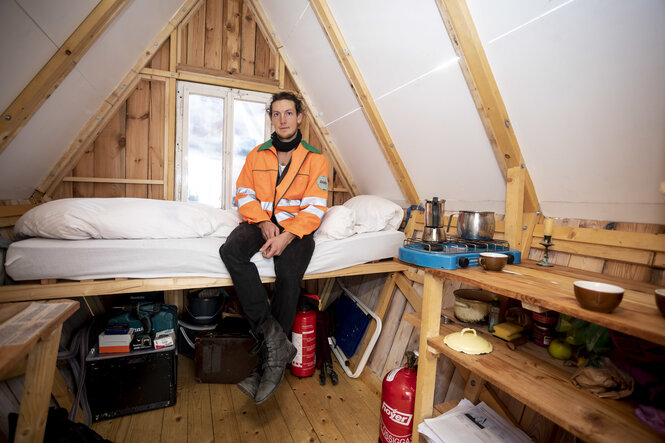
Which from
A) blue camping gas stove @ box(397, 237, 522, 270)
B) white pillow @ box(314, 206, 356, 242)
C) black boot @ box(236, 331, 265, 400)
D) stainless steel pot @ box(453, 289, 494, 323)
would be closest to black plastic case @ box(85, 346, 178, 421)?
black boot @ box(236, 331, 265, 400)

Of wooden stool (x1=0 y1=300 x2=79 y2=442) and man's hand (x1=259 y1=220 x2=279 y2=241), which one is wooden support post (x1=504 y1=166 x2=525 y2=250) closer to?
man's hand (x1=259 y1=220 x2=279 y2=241)

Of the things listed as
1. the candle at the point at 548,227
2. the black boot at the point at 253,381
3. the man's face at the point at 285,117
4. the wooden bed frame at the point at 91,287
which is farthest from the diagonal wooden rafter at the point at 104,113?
the candle at the point at 548,227

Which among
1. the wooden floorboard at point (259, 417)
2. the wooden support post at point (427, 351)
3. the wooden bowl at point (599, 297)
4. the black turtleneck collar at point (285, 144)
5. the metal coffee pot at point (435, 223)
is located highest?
the black turtleneck collar at point (285, 144)

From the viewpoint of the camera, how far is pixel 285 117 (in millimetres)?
1980

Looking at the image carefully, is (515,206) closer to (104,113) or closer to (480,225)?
(480,225)

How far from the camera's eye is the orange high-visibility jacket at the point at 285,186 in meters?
1.94

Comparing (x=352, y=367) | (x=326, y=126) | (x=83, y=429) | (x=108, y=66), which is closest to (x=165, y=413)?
(x=83, y=429)

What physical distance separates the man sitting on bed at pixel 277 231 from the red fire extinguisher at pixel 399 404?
20.0 inches

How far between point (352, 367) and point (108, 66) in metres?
2.55

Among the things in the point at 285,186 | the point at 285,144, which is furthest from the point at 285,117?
the point at 285,186

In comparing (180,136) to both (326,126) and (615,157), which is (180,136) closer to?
(326,126)

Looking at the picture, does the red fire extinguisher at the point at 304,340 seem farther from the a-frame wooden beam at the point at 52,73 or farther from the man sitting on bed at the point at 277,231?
the a-frame wooden beam at the point at 52,73

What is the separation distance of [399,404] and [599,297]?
0.97 m

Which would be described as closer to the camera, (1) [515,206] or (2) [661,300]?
(2) [661,300]
